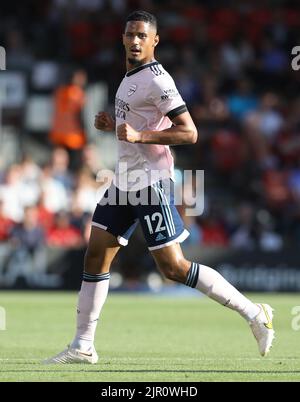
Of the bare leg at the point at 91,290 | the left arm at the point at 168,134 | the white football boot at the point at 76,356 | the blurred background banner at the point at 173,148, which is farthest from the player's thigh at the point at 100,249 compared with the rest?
the blurred background banner at the point at 173,148

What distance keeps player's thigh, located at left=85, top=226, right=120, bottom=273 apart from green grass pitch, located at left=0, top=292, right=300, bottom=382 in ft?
2.47

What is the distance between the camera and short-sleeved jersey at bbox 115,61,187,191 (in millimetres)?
8727

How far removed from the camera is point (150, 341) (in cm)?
1089

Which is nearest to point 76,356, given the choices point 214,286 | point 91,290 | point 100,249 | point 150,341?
point 91,290

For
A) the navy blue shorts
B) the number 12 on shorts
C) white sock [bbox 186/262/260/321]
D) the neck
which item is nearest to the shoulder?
the neck

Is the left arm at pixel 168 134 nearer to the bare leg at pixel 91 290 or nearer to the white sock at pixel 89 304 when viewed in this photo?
the bare leg at pixel 91 290

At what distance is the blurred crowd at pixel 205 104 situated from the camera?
1866 centimetres

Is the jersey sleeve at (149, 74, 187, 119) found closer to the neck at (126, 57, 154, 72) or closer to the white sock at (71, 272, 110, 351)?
the neck at (126, 57, 154, 72)

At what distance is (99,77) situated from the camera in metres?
22.3

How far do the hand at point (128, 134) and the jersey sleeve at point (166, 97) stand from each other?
1.20 feet

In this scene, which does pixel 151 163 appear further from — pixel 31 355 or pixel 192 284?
pixel 31 355
